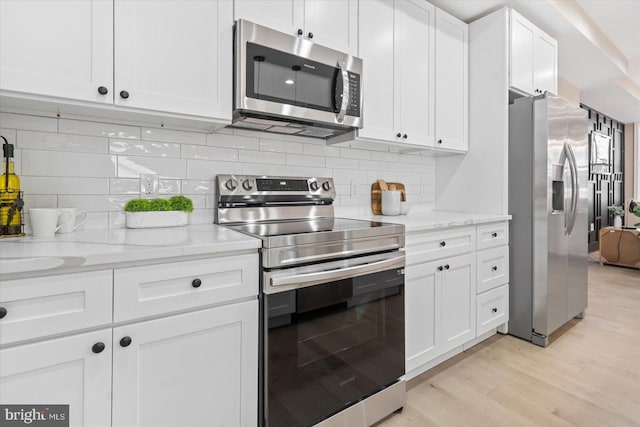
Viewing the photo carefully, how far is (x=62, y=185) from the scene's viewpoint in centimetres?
147

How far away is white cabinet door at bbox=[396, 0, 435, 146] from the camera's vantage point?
2.26m

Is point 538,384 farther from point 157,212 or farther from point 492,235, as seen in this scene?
point 157,212

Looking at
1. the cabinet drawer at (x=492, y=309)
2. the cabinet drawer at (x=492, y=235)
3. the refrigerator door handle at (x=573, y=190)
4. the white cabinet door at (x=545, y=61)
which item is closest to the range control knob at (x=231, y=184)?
the cabinet drawer at (x=492, y=235)

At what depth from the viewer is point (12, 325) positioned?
90 cm

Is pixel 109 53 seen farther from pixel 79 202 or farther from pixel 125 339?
pixel 125 339

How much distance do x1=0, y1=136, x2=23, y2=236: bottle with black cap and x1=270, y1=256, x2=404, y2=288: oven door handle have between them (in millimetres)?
1008

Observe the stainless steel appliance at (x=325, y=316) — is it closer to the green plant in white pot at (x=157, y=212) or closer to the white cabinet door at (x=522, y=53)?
the green plant in white pot at (x=157, y=212)

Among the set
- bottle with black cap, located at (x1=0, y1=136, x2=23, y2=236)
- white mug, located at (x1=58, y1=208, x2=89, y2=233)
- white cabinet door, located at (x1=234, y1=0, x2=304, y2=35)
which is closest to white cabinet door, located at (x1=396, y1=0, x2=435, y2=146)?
white cabinet door, located at (x1=234, y1=0, x2=304, y2=35)

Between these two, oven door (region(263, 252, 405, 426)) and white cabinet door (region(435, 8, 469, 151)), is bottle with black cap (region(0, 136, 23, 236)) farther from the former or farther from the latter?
white cabinet door (region(435, 8, 469, 151))

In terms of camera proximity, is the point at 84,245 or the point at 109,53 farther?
the point at 109,53

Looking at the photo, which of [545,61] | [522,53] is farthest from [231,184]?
[545,61]

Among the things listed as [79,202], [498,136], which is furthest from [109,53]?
[498,136]

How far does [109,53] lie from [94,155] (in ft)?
1.55

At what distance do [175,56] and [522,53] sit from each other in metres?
2.61
